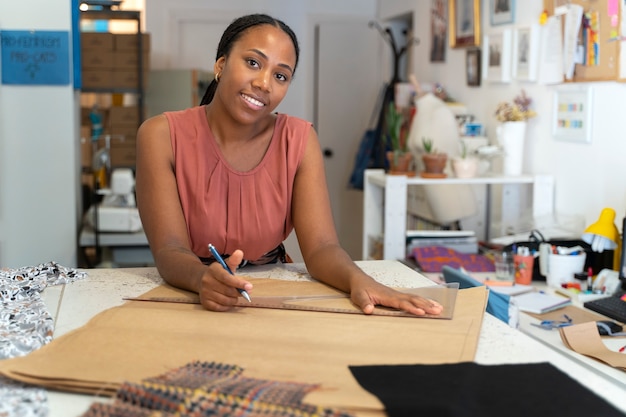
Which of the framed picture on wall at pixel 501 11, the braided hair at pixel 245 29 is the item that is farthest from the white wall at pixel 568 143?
the braided hair at pixel 245 29

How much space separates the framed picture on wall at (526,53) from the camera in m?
3.92

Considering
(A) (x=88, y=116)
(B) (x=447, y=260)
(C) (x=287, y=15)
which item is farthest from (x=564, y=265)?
(C) (x=287, y=15)

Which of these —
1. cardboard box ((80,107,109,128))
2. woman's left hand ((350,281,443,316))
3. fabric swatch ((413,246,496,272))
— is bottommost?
fabric swatch ((413,246,496,272))

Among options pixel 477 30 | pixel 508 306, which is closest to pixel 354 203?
pixel 477 30

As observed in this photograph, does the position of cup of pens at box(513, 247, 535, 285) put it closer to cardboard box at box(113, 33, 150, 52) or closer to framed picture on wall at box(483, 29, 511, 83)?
framed picture on wall at box(483, 29, 511, 83)

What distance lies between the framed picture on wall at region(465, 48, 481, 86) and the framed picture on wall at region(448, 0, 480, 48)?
0.05 meters

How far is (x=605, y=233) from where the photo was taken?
3027mm

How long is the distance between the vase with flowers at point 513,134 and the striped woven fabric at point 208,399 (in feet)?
9.97

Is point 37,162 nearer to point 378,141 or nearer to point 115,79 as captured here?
point 115,79

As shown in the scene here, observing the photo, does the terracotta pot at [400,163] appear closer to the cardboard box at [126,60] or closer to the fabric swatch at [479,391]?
the cardboard box at [126,60]

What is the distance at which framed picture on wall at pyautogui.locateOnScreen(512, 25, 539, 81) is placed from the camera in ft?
12.9

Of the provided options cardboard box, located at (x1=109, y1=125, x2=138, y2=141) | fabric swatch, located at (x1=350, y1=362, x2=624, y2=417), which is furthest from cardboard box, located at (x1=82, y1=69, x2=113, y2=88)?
fabric swatch, located at (x1=350, y1=362, x2=624, y2=417)

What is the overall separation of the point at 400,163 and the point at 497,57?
1079mm

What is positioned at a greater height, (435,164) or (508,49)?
(508,49)
